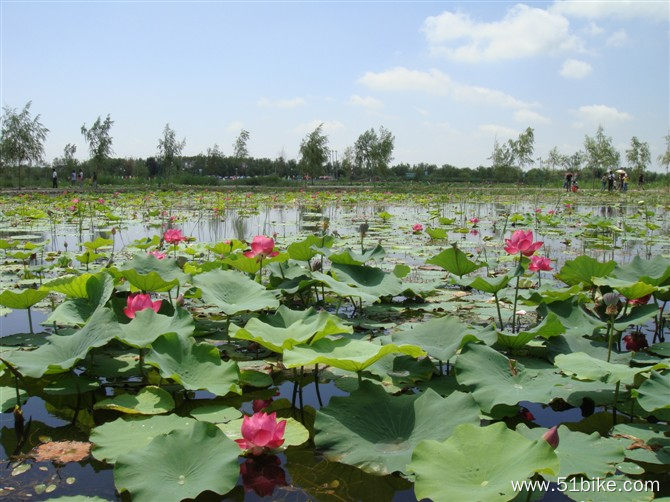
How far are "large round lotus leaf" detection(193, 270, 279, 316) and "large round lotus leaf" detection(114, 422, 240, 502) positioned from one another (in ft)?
2.88

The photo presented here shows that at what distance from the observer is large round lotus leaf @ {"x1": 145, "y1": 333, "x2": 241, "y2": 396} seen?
1672mm

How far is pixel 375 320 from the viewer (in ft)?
8.95

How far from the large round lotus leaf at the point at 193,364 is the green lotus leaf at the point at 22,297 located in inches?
27.6

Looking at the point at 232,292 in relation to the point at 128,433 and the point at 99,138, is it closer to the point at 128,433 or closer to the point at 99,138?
the point at 128,433

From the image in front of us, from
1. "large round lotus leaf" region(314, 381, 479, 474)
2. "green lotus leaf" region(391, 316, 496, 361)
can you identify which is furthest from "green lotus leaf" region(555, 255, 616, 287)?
"large round lotus leaf" region(314, 381, 479, 474)

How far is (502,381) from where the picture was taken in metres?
1.64

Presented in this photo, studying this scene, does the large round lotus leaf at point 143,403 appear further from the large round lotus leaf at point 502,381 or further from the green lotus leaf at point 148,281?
the large round lotus leaf at point 502,381

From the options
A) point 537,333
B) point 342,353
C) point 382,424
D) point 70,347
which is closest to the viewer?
point 382,424

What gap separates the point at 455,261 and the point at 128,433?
2033 millimetres

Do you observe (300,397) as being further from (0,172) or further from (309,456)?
(0,172)

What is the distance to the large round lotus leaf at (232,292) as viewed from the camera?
219 centimetres

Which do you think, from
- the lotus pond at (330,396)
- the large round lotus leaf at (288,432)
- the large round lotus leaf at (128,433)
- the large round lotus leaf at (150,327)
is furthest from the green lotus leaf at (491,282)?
the large round lotus leaf at (128,433)

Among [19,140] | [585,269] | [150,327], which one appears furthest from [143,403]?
[19,140]

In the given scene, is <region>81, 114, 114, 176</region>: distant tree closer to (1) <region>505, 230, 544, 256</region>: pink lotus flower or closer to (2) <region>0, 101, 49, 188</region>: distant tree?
(2) <region>0, 101, 49, 188</region>: distant tree
